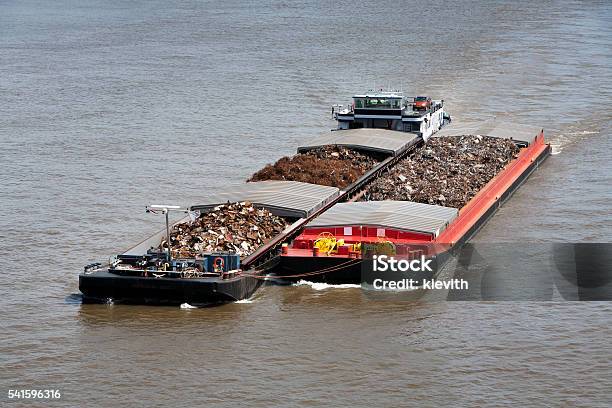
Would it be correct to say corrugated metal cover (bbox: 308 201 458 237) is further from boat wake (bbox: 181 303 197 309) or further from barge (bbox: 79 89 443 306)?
boat wake (bbox: 181 303 197 309)

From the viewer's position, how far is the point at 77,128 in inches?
2239

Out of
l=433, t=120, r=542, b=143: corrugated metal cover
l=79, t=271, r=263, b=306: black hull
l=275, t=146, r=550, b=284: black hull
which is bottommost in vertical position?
l=79, t=271, r=263, b=306: black hull

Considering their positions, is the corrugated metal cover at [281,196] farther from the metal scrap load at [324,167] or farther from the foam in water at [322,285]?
the foam in water at [322,285]

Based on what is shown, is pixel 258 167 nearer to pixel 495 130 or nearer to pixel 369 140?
pixel 369 140

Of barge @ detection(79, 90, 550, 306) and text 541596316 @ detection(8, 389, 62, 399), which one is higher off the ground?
barge @ detection(79, 90, 550, 306)

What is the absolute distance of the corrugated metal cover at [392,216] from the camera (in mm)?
34750

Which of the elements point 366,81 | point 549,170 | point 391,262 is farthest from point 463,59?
point 391,262

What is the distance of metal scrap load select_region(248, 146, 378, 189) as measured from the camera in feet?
137

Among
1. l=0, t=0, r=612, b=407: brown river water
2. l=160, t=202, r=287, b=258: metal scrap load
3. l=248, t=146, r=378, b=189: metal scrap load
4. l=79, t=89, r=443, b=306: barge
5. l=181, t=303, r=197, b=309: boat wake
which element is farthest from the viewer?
l=248, t=146, r=378, b=189: metal scrap load

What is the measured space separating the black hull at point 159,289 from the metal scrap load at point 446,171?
974 cm

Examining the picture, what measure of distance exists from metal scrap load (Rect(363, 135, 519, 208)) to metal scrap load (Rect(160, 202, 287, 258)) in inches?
205

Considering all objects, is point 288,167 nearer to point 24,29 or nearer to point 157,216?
point 157,216

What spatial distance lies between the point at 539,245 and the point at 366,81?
32758 mm

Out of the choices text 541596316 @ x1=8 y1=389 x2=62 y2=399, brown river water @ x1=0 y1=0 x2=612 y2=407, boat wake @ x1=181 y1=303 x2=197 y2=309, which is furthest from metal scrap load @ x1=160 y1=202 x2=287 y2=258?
text 541596316 @ x1=8 y1=389 x2=62 y2=399
